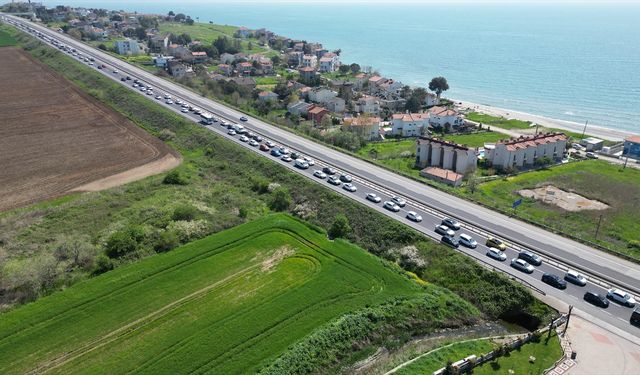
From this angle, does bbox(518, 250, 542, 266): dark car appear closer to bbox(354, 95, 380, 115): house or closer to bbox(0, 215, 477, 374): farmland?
bbox(0, 215, 477, 374): farmland

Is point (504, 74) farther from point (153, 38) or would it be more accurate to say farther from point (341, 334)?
point (341, 334)

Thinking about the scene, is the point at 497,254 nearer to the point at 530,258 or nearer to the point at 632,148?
the point at 530,258

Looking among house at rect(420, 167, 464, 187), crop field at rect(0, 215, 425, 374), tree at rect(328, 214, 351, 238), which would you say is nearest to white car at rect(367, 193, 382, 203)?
tree at rect(328, 214, 351, 238)

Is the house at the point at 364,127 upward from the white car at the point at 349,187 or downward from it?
downward

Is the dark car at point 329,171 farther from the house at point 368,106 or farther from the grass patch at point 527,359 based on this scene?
the house at point 368,106

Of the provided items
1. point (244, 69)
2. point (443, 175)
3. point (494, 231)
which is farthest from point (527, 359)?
point (244, 69)

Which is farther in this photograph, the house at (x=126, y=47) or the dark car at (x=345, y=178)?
the house at (x=126, y=47)

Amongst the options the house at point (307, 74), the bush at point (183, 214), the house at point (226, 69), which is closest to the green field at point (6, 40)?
the house at point (226, 69)
